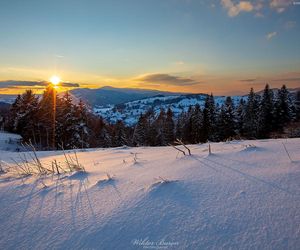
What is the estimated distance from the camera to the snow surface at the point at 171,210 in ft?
4.64

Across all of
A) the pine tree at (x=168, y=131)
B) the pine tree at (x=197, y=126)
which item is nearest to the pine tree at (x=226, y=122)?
the pine tree at (x=197, y=126)

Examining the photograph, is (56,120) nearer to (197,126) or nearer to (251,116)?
(197,126)

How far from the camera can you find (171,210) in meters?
1.75

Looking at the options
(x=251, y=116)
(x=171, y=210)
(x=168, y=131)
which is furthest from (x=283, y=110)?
(x=171, y=210)

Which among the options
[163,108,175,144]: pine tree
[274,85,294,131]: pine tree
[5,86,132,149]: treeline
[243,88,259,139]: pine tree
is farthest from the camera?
[163,108,175,144]: pine tree

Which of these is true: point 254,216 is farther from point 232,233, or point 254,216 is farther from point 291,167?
point 291,167

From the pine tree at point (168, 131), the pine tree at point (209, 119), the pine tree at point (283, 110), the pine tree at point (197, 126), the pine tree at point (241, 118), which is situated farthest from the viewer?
the pine tree at point (168, 131)

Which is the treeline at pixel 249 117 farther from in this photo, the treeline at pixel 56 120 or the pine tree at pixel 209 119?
the treeline at pixel 56 120

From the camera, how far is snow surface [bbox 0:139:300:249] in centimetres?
141

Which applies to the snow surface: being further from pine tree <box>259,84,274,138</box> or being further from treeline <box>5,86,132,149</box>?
pine tree <box>259,84,274,138</box>

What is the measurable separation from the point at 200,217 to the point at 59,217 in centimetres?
106

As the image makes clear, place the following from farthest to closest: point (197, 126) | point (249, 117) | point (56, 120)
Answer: point (197, 126), point (249, 117), point (56, 120)

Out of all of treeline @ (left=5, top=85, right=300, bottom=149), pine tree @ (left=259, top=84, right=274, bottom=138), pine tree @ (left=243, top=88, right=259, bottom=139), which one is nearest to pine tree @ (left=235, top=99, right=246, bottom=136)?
treeline @ (left=5, top=85, right=300, bottom=149)

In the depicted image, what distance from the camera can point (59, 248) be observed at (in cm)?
150
